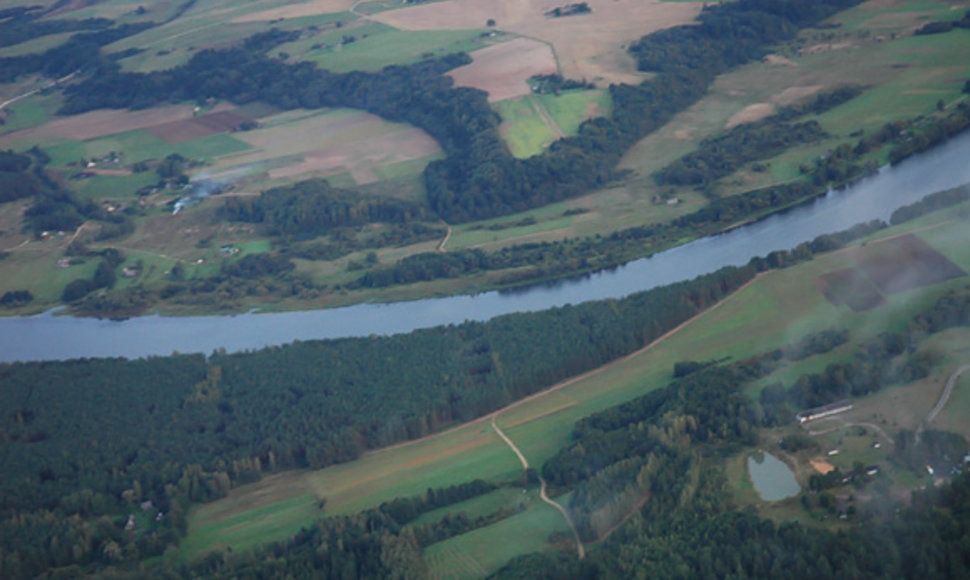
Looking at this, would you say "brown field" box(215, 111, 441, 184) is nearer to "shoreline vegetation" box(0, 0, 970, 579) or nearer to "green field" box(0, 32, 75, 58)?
"shoreline vegetation" box(0, 0, 970, 579)

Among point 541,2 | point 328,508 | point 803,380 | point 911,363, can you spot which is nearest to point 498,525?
point 328,508

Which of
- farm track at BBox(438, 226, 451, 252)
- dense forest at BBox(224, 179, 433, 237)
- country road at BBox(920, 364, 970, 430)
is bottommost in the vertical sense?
dense forest at BBox(224, 179, 433, 237)

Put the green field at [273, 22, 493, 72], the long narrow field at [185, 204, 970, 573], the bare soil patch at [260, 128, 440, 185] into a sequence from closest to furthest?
1. the long narrow field at [185, 204, 970, 573]
2. the bare soil patch at [260, 128, 440, 185]
3. the green field at [273, 22, 493, 72]

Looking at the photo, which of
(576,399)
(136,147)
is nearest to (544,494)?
(576,399)

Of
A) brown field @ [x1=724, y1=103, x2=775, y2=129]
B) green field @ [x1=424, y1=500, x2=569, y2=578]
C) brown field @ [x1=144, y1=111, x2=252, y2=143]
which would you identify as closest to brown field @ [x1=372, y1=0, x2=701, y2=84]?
brown field @ [x1=724, y1=103, x2=775, y2=129]

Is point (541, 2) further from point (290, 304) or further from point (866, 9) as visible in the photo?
point (290, 304)

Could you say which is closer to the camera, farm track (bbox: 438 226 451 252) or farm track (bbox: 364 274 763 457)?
farm track (bbox: 364 274 763 457)
